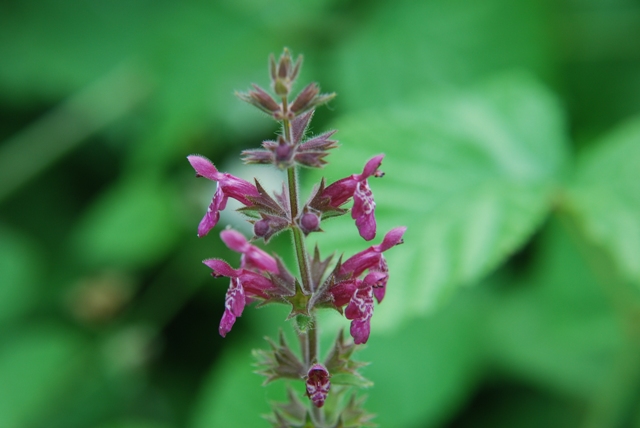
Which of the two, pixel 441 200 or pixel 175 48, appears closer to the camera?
pixel 441 200

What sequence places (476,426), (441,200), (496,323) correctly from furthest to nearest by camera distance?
(496,323)
(476,426)
(441,200)

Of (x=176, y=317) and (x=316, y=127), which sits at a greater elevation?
(x=316, y=127)

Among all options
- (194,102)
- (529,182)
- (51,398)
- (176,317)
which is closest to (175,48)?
(194,102)

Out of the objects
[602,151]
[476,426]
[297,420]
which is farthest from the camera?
[476,426]

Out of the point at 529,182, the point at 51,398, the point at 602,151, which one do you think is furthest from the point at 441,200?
the point at 51,398

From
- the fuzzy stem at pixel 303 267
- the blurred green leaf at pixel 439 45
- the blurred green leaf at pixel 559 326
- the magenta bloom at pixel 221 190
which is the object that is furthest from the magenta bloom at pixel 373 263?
the blurred green leaf at pixel 439 45

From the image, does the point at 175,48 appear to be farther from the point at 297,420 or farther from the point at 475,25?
the point at 297,420

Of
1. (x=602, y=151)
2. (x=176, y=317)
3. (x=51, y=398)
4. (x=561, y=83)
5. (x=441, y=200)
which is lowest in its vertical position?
(x=51, y=398)

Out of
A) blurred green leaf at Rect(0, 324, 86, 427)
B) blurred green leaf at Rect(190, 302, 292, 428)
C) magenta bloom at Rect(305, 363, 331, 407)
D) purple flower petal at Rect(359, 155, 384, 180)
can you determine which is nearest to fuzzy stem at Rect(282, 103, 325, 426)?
magenta bloom at Rect(305, 363, 331, 407)
